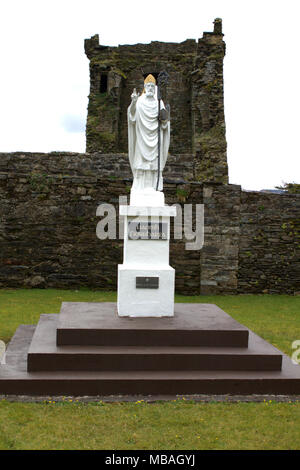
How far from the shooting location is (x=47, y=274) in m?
12.6

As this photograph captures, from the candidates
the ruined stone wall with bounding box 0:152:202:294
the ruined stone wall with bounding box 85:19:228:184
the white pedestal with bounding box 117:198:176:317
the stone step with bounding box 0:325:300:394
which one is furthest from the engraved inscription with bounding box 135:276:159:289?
the ruined stone wall with bounding box 85:19:228:184

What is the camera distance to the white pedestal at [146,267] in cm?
709

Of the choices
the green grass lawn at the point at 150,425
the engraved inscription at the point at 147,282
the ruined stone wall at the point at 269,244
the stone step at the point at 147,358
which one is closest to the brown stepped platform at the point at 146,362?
the stone step at the point at 147,358

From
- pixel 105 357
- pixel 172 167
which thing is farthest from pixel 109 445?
pixel 172 167

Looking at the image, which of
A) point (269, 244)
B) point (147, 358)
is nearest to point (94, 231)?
point (269, 244)

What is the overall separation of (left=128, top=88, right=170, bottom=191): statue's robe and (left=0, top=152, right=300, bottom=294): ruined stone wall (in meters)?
5.20

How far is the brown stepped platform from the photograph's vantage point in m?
5.62

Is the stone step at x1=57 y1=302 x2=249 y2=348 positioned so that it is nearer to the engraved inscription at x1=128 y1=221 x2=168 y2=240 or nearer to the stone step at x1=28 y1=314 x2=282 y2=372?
the stone step at x1=28 y1=314 x2=282 y2=372

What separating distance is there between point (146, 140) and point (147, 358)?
3164 millimetres

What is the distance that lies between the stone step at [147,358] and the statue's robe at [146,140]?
99.4 inches

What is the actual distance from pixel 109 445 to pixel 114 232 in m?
8.52

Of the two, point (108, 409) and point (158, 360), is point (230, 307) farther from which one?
point (108, 409)

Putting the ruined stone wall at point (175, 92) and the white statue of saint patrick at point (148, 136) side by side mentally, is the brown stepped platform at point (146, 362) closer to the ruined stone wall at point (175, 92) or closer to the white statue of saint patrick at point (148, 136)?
the white statue of saint patrick at point (148, 136)

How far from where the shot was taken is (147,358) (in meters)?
5.90
